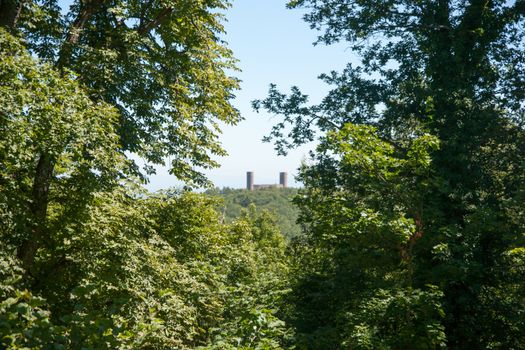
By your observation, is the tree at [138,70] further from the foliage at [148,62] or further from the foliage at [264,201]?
the foliage at [264,201]

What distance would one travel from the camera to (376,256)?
9.86 m

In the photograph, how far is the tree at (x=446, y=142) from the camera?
378 inches

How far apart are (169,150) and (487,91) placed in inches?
374

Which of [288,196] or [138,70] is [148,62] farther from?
[288,196]

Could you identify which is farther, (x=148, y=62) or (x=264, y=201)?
(x=264, y=201)

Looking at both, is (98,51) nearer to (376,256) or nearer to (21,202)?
(21,202)

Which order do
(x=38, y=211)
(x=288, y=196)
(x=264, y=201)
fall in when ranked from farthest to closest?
1. (x=264, y=201)
2. (x=288, y=196)
3. (x=38, y=211)

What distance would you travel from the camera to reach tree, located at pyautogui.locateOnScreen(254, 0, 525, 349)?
31.5 feet

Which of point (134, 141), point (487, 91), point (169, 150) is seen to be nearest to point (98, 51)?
point (134, 141)

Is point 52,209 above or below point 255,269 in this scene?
above

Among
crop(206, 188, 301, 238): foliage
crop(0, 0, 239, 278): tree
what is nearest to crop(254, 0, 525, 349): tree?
crop(0, 0, 239, 278): tree

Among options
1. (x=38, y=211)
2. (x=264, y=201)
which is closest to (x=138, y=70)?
(x=38, y=211)

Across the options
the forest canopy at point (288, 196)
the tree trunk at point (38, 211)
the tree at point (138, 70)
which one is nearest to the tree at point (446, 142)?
the forest canopy at point (288, 196)

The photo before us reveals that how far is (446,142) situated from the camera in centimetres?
1058
